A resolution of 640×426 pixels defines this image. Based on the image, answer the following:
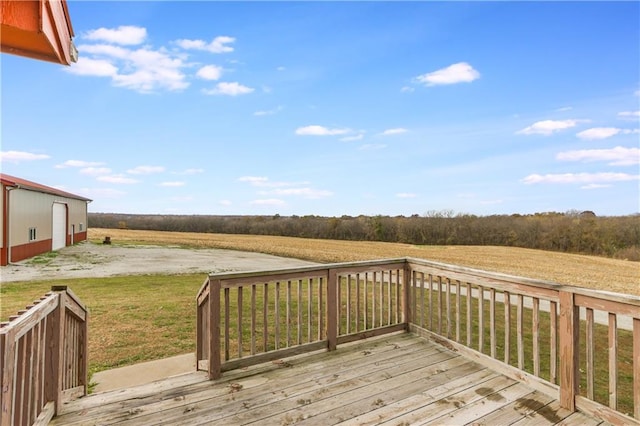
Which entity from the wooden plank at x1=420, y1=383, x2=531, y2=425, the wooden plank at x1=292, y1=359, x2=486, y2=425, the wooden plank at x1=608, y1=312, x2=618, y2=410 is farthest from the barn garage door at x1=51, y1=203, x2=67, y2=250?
the wooden plank at x1=608, y1=312, x2=618, y2=410

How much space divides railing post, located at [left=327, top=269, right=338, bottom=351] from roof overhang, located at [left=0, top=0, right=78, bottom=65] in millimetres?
3092

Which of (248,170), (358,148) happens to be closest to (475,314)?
(358,148)

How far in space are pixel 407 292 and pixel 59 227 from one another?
24275mm

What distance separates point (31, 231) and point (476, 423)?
21035 mm

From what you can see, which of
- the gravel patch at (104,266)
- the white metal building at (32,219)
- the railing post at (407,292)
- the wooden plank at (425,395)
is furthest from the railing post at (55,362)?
the white metal building at (32,219)

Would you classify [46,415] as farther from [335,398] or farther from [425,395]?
[425,395]

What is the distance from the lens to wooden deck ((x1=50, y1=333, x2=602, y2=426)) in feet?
8.25

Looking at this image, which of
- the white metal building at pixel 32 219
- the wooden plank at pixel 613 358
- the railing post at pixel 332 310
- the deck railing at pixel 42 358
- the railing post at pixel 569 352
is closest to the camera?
the deck railing at pixel 42 358

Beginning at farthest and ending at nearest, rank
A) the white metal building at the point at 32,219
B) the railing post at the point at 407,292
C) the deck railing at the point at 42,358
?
1. the white metal building at the point at 32,219
2. the railing post at the point at 407,292
3. the deck railing at the point at 42,358

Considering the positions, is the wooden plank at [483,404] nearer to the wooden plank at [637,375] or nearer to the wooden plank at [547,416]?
the wooden plank at [547,416]

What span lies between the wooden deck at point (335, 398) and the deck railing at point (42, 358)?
0.26 meters

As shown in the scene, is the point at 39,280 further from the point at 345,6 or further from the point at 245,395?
the point at 345,6

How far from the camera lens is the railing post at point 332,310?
12.6 feet

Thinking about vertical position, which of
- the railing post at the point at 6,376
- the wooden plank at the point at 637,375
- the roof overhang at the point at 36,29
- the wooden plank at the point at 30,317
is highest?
the roof overhang at the point at 36,29
